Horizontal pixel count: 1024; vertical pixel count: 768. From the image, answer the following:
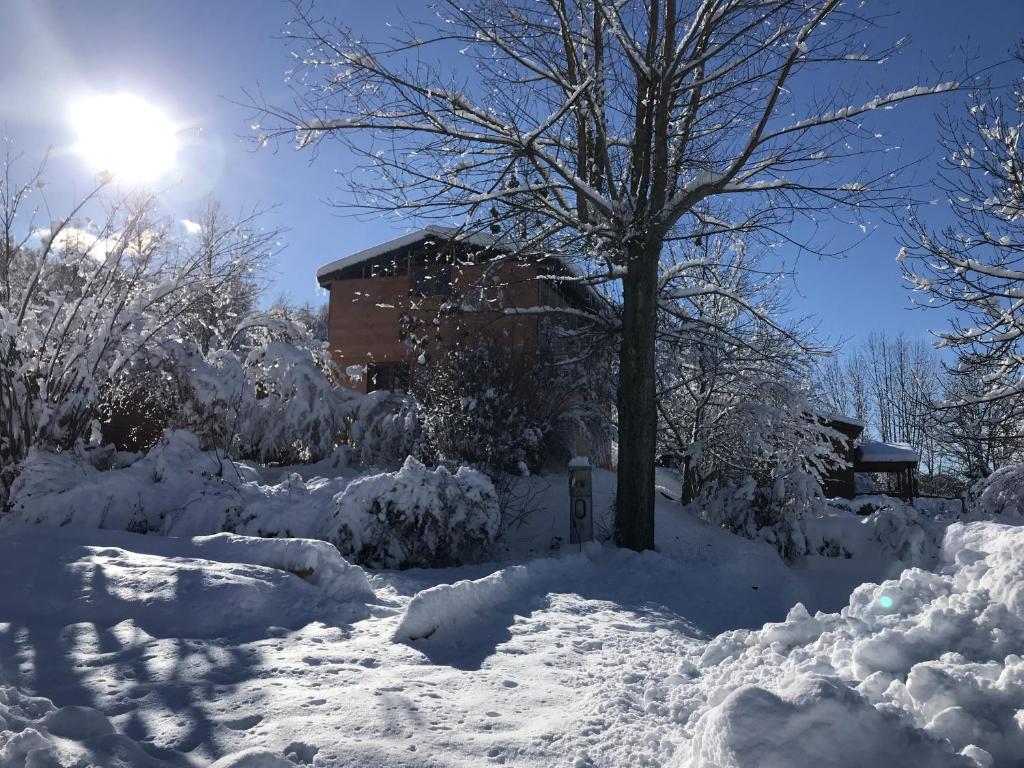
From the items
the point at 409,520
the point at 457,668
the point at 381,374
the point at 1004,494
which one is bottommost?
the point at 457,668

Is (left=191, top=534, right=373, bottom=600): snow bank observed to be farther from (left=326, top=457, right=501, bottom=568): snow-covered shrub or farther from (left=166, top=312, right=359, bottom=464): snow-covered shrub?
(left=166, top=312, right=359, bottom=464): snow-covered shrub

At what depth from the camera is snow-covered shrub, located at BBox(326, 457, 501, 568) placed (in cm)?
711

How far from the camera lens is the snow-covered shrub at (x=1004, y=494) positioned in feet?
35.1

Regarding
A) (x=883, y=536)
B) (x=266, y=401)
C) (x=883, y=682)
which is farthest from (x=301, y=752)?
(x=266, y=401)

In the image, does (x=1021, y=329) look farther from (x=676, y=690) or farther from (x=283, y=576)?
(x=283, y=576)

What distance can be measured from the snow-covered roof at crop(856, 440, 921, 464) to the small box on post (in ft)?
67.9

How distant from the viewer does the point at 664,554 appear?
838 cm

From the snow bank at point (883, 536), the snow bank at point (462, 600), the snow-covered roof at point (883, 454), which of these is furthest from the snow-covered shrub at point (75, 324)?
the snow-covered roof at point (883, 454)

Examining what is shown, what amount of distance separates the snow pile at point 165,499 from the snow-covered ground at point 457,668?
91 cm

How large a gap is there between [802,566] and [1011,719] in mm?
8349

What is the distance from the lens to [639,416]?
8.56 meters

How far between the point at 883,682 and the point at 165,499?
7.18 metres

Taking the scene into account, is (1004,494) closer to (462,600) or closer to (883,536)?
(883,536)

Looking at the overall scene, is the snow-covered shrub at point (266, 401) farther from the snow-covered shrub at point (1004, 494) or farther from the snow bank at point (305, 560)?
the snow-covered shrub at point (1004, 494)
